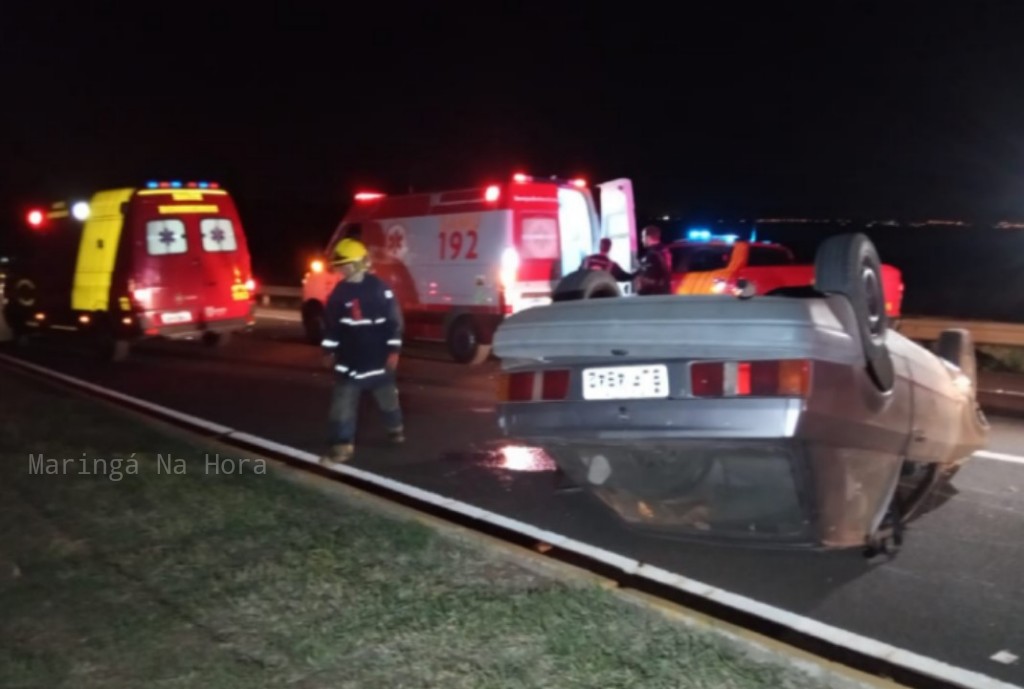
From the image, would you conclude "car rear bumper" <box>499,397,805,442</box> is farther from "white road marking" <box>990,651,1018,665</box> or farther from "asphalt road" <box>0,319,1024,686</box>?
"white road marking" <box>990,651,1018,665</box>

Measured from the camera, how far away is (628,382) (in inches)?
183

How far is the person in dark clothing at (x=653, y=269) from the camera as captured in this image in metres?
11.5

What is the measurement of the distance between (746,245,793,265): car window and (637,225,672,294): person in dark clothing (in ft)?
6.87

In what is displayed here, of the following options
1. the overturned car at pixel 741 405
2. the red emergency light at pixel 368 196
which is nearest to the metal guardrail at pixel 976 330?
the red emergency light at pixel 368 196

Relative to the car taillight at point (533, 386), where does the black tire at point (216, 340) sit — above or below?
below

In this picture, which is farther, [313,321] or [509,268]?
[313,321]

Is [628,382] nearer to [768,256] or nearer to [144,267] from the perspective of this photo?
[768,256]

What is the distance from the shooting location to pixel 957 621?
4.51m

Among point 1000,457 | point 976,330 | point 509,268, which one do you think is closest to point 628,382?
point 1000,457

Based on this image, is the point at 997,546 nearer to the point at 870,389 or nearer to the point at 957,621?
the point at 957,621

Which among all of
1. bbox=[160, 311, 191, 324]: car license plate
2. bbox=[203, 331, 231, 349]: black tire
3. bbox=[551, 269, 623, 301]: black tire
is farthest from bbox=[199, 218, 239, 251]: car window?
bbox=[551, 269, 623, 301]: black tire

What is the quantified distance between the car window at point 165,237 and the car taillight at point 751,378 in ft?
37.2

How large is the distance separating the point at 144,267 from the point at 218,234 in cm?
129

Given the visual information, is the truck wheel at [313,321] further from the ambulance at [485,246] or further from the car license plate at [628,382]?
the car license plate at [628,382]
